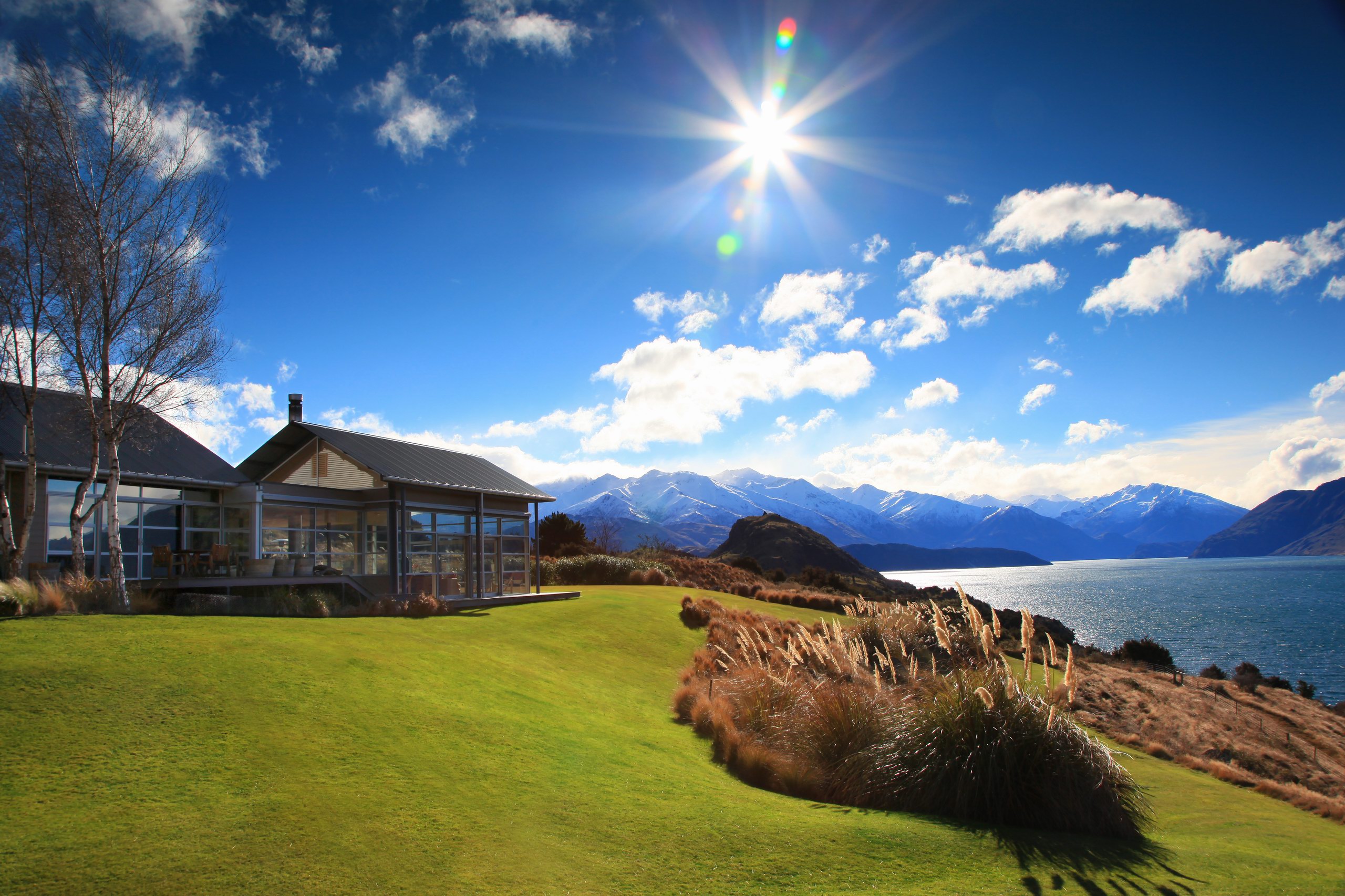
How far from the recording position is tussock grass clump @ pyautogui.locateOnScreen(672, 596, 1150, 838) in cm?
591

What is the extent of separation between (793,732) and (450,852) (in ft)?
14.7

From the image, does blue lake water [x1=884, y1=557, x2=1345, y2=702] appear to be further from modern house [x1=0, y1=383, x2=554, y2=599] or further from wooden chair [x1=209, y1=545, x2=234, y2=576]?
wooden chair [x1=209, y1=545, x2=234, y2=576]

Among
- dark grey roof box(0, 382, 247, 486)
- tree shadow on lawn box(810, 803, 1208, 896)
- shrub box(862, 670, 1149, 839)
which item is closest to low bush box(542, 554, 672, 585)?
dark grey roof box(0, 382, 247, 486)

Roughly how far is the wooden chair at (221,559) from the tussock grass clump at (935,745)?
1370 centimetres

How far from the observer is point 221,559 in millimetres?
17422

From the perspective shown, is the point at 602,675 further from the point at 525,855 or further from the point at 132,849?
the point at 132,849

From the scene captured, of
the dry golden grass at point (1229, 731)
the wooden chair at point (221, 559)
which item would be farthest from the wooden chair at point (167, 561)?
the dry golden grass at point (1229, 731)

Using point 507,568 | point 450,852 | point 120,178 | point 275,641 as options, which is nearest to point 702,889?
point 450,852

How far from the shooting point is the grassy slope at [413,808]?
13.3 ft

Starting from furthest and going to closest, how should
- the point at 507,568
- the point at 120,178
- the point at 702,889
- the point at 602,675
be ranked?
the point at 507,568 < the point at 120,178 < the point at 602,675 < the point at 702,889

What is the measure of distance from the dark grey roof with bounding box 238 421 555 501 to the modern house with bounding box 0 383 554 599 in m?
0.05

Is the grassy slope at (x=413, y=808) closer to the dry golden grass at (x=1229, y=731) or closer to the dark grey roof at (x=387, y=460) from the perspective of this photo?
the dry golden grass at (x=1229, y=731)

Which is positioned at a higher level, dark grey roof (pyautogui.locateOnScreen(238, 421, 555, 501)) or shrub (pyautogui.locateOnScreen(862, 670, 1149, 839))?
dark grey roof (pyautogui.locateOnScreen(238, 421, 555, 501))

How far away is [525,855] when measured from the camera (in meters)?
4.45
